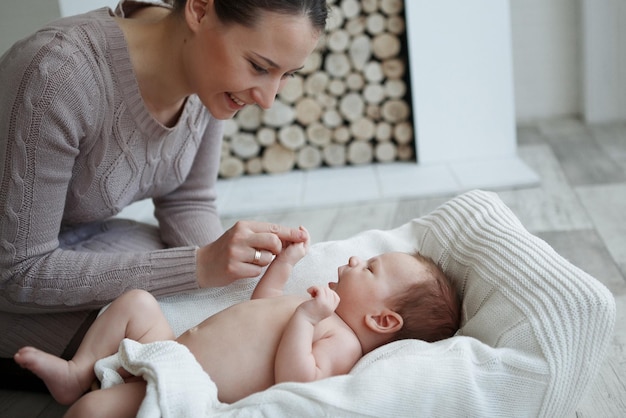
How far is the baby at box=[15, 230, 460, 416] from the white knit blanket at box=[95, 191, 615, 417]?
2.8 inches

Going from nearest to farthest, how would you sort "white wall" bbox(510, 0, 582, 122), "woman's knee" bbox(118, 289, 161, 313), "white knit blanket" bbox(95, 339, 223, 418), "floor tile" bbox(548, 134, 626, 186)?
"white knit blanket" bbox(95, 339, 223, 418)
"woman's knee" bbox(118, 289, 161, 313)
"floor tile" bbox(548, 134, 626, 186)
"white wall" bbox(510, 0, 582, 122)

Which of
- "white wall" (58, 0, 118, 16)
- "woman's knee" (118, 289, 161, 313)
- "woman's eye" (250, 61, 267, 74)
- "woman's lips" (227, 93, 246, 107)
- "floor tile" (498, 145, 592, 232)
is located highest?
"white wall" (58, 0, 118, 16)

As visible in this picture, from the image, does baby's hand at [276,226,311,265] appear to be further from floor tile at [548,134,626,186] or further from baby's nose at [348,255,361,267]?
floor tile at [548,134,626,186]

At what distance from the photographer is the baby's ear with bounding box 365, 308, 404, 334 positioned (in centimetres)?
146

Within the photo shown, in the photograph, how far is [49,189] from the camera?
1560 mm

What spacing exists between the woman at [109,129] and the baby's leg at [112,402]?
34 centimetres

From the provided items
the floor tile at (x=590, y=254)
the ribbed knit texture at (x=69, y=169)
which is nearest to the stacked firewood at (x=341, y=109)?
the floor tile at (x=590, y=254)

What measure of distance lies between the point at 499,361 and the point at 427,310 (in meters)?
0.25

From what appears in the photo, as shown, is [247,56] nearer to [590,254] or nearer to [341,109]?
[590,254]

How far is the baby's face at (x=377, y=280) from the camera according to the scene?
4.92 feet

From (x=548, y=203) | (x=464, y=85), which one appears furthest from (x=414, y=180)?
(x=548, y=203)

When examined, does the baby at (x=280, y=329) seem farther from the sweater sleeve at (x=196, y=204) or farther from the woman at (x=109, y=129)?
the sweater sleeve at (x=196, y=204)

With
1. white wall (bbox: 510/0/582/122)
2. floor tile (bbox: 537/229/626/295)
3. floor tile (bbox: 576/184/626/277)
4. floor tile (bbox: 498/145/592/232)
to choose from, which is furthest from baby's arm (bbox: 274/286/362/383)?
white wall (bbox: 510/0/582/122)

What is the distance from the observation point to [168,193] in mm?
2078
